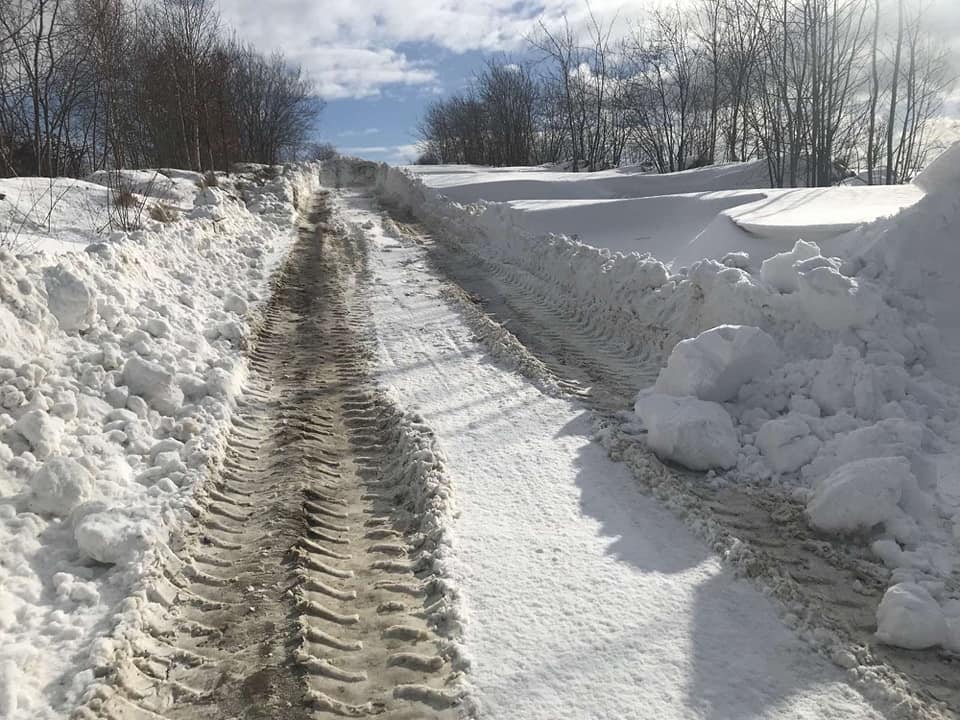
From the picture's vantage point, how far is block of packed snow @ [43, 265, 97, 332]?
15.5 feet

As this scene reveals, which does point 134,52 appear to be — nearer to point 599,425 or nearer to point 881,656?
point 599,425

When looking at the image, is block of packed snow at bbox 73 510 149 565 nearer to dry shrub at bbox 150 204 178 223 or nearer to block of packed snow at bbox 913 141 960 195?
block of packed snow at bbox 913 141 960 195

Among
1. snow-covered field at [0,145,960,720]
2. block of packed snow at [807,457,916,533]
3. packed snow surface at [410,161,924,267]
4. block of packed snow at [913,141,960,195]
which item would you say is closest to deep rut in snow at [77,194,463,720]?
snow-covered field at [0,145,960,720]

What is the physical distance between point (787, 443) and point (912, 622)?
5.17ft

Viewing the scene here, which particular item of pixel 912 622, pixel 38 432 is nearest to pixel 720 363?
pixel 912 622

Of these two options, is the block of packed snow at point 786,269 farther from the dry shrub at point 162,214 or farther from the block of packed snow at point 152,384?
the dry shrub at point 162,214

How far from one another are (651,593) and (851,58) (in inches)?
713

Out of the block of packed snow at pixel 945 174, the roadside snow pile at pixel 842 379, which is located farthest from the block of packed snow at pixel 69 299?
the block of packed snow at pixel 945 174

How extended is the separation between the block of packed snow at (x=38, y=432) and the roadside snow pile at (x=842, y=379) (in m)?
3.48

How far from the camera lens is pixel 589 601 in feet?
9.62

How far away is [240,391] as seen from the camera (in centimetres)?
521

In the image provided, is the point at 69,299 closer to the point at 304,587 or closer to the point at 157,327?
the point at 157,327

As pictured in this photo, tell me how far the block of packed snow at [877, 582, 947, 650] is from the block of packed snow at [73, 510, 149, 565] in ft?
10.6

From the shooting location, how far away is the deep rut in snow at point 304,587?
249cm
